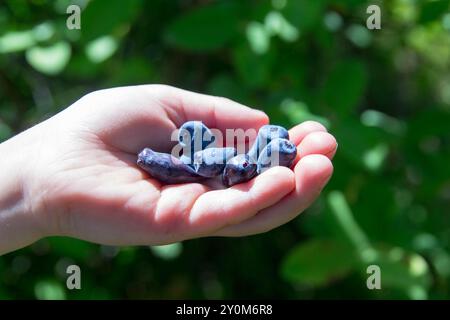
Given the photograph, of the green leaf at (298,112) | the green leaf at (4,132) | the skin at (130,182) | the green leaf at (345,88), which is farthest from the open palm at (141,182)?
the green leaf at (4,132)

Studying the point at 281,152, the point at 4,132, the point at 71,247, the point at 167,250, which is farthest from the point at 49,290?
the point at 281,152

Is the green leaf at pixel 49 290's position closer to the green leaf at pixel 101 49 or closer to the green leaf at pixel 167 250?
the green leaf at pixel 167 250

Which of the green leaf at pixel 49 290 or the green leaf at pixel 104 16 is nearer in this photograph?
the green leaf at pixel 104 16

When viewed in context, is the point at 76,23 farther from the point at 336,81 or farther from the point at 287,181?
the point at 287,181

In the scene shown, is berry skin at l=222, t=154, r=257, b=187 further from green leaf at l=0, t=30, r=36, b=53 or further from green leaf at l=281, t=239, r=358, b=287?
green leaf at l=0, t=30, r=36, b=53

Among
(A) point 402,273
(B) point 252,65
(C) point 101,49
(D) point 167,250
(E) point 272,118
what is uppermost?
(C) point 101,49

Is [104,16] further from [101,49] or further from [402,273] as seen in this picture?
[402,273]
